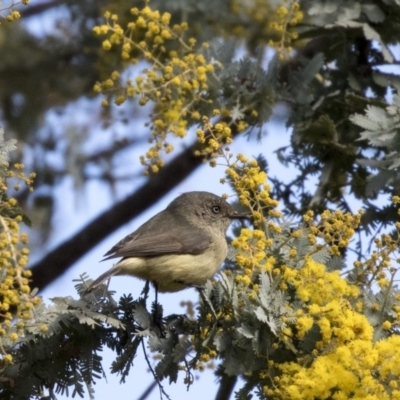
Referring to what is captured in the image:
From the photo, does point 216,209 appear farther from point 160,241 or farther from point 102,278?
point 102,278

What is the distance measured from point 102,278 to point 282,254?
915mm

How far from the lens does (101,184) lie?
25.6 feet

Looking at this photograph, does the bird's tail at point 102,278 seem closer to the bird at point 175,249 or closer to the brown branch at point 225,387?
the bird at point 175,249

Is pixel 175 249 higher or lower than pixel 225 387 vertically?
higher

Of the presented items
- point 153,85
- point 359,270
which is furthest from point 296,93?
point 359,270

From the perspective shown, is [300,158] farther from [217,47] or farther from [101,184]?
[101,184]

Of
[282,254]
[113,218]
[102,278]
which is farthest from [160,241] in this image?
[113,218]

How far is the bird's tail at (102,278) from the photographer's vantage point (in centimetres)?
424

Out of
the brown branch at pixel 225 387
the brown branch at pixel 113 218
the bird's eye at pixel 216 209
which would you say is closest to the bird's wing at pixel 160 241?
the bird's eye at pixel 216 209

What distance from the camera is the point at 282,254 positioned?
13.3 feet

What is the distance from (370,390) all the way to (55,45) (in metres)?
4.82

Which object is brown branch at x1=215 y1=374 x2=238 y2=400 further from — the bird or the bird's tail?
the bird's tail

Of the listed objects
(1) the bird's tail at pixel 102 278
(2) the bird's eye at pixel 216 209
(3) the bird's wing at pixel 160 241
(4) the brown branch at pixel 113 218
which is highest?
(1) the bird's tail at pixel 102 278

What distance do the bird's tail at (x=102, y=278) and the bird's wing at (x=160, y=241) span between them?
0.09 m
